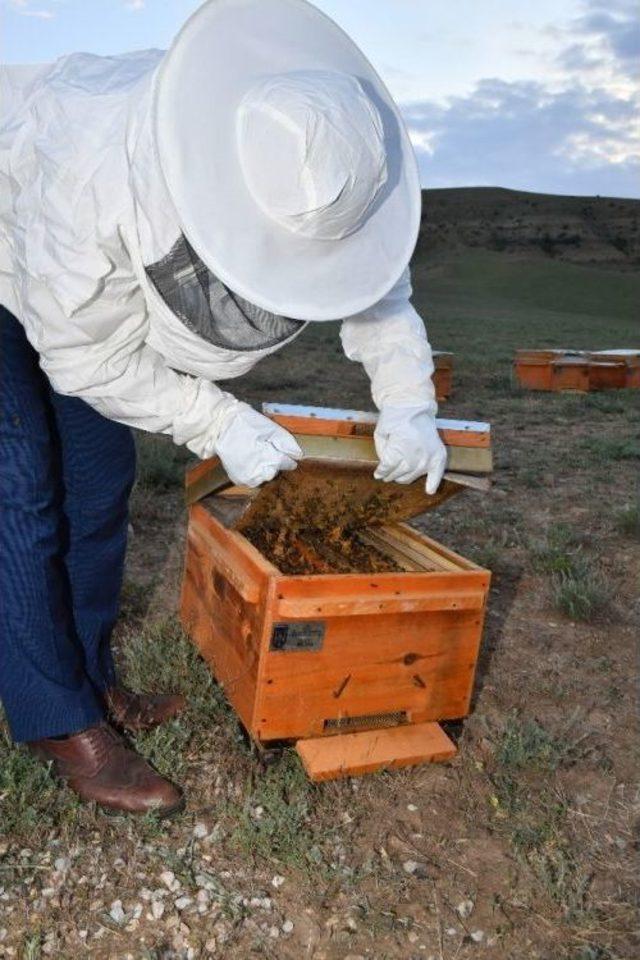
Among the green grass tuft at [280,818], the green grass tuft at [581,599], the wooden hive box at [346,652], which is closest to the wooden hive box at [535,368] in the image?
the green grass tuft at [581,599]

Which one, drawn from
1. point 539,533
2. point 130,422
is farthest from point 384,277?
point 539,533

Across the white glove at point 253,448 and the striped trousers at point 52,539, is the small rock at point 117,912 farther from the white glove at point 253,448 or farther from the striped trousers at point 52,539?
the white glove at point 253,448

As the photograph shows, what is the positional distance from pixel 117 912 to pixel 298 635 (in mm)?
742

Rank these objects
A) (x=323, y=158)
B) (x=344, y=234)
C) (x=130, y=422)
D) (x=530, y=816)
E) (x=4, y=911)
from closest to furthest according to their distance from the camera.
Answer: (x=323, y=158) → (x=344, y=234) → (x=4, y=911) → (x=130, y=422) → (x=530, y=816)

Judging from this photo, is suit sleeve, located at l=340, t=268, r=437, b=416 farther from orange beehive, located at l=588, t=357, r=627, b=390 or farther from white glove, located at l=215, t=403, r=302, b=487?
orange beehive, located at l=588, t=357, r=627, b=390

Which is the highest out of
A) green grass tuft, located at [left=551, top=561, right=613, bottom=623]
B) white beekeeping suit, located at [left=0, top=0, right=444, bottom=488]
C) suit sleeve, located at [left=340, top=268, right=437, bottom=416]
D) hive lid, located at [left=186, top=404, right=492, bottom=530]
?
white beekeeping suit, located at [left=0, top=0, right=444, bottom=488]

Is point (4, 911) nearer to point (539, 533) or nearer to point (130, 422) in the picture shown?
point (130, 422)

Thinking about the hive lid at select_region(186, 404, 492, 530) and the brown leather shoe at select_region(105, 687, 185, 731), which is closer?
the hive lid at select_region(186, 404, 492, 530)

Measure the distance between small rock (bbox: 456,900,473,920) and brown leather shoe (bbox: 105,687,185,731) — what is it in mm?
987

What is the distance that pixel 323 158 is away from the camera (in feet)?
5.24

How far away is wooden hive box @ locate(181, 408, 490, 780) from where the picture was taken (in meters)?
2.21

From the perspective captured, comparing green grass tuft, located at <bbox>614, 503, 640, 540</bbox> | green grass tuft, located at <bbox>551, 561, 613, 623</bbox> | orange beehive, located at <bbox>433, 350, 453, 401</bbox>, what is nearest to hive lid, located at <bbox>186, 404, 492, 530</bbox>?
green grass tuft, located at <bbox>551, 561, 613, 623</bbox>

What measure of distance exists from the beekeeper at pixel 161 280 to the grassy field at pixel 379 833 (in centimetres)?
17

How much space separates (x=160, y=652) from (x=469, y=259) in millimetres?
42016
